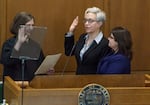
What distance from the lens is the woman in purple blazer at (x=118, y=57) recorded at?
3.57 m

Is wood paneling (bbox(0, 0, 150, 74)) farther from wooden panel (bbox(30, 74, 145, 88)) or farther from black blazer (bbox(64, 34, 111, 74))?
wooden panel (bbox(30, 74, 145, 88))

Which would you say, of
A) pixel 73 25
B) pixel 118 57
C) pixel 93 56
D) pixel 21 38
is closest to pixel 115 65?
pixel 118 57

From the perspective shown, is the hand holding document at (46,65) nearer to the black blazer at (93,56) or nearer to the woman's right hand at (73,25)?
the black blazer at (93,56)

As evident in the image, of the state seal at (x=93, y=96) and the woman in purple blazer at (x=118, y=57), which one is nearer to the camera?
Answer: the state seal at (x=93, y=96)

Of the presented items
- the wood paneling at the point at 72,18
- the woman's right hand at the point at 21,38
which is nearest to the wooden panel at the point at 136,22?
the wood paneling at the point at 72,18

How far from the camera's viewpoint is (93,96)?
2426 mm

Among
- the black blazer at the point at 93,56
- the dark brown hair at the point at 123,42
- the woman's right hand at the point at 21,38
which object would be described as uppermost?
the woman's right hand at the point at 21,38

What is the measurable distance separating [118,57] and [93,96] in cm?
125

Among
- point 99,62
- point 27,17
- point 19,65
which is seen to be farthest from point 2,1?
point 99,62

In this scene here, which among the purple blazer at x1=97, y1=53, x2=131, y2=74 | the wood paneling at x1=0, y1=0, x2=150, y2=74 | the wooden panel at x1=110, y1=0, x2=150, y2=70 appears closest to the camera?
the purple blazer at x1=97, y1=53, x2=131, y2=74

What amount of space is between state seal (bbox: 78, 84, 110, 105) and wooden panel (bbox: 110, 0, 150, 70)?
2635 mm

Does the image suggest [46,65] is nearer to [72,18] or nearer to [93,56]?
[93,56]

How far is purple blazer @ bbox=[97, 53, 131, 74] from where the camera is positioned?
3553mm

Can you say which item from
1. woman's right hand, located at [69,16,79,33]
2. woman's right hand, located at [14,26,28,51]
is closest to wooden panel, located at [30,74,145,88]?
woman's right hand, located at [14,26,28,51]
